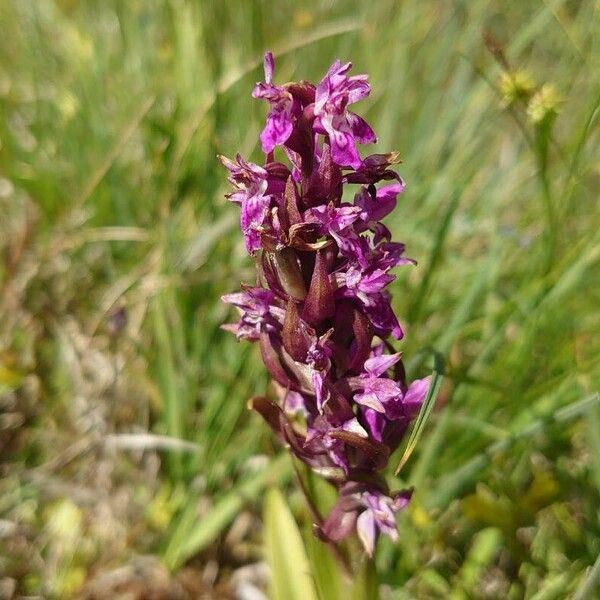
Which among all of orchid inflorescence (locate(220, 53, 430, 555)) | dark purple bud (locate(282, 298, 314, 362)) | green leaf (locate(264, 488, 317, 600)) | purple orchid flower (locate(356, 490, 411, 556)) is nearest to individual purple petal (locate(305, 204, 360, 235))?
orchid inflorescence (locate(220, 53, 430, 555))

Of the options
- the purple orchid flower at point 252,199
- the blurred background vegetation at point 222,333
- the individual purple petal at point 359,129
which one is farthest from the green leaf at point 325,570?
the individual purple petal at point 359,129

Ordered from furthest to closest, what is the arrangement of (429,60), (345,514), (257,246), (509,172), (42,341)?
(429,60), (509,172), (42,341), (345,514), (257,246)

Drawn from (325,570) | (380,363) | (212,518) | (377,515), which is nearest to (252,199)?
(380,363)

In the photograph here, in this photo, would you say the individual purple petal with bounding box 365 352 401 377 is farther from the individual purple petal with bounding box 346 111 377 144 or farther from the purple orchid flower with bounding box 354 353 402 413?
the individual purple petal with bounding box 346 111 377 144

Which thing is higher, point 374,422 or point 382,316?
point 382,316

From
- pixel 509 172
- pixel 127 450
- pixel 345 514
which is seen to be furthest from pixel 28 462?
pixel 509 172

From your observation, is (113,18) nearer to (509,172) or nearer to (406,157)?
(406,157)

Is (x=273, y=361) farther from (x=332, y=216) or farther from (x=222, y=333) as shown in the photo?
(x=222, y=333)
